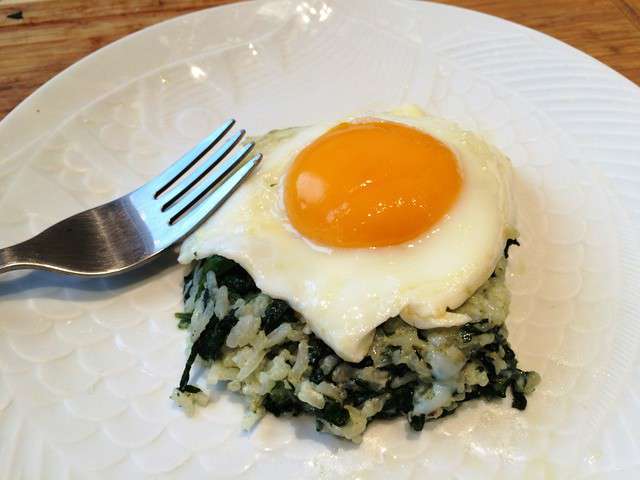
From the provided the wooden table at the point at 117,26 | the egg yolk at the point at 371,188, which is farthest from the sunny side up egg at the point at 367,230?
the wooden table at the point at 117,26

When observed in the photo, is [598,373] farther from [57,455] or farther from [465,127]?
[57,455]

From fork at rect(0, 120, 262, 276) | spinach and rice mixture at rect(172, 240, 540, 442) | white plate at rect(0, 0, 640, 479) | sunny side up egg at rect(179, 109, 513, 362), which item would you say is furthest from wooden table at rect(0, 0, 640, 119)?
spinach and rice mixture at rect(172, 240, 540, 442)

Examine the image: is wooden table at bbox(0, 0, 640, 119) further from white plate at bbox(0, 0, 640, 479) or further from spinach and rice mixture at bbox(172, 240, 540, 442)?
spinach and rice mixture at bbox(172, 240, 540, 442)

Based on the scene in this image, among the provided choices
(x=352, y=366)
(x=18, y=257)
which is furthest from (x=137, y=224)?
(x=352, y=366)

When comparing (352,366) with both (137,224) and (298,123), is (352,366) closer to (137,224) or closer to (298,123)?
(137,224)

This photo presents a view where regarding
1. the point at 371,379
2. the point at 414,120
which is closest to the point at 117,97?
the point at 414,120

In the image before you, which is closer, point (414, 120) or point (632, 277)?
point (632, 277)

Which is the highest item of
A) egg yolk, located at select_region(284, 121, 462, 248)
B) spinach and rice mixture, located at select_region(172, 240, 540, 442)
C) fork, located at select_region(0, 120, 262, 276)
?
A: egg yolk, located at select_region(284, 121, 462, 248)
